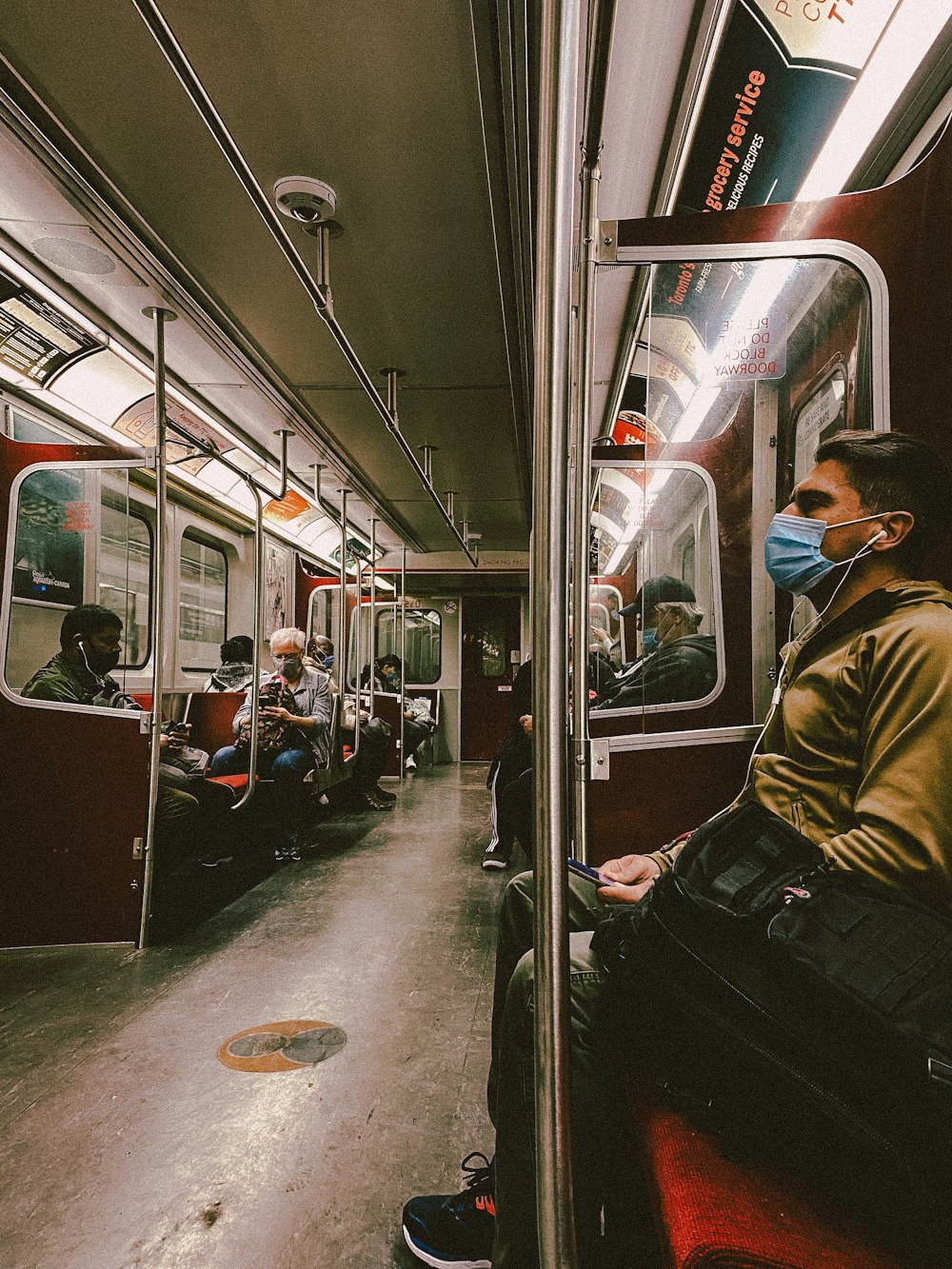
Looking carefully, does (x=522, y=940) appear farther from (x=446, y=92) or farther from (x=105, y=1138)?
(x=446, y=92)

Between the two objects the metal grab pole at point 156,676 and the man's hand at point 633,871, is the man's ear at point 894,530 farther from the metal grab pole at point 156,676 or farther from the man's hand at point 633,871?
the metal grab pole at point 156,676

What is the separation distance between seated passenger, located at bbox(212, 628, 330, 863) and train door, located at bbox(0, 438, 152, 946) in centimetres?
172

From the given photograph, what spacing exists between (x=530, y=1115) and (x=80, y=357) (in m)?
4.45

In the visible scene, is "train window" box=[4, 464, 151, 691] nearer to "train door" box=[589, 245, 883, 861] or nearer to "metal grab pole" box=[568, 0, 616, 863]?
"metal grab pole" box=[568, 0, 616, 863]

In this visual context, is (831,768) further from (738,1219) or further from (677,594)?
(677,594)

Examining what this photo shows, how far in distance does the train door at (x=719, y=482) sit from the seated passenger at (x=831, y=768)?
1.39ft

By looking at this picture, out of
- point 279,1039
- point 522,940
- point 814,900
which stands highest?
point 814,900

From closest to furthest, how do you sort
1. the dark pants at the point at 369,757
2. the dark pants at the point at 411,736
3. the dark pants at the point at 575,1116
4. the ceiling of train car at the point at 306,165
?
the dark pants at the point at 575,1116 < the ceiling of train car at the point at 306,165 < the dark pants at the point at 369,757 < the dark pants at the point at 411,736

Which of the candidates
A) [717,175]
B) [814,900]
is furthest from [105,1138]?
[717,175]

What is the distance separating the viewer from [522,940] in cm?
167

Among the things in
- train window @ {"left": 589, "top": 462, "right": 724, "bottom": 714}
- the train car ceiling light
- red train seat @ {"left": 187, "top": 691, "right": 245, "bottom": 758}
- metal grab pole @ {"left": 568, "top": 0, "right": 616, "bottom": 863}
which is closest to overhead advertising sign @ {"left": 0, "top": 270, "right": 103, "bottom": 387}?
red train seat @ {"left": 187, "top": 691, "right": 245, "bottom": 758}

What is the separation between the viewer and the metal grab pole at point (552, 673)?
0.63 m

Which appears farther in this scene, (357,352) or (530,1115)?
(357,352)

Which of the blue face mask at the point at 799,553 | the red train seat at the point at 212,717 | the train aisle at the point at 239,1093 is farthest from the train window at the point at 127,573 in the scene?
the blue face mask at the point at 799,553
